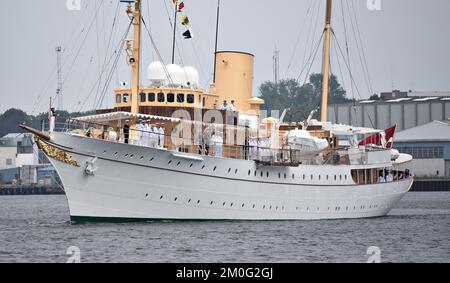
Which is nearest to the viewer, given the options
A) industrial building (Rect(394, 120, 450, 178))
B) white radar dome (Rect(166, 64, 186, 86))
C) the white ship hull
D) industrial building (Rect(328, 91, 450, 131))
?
the white ship hull

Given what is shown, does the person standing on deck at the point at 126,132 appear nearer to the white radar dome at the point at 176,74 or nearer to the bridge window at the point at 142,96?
the bridge window at the point at 142,96

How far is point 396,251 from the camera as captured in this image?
40.1m

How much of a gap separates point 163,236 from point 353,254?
8119 millimetres

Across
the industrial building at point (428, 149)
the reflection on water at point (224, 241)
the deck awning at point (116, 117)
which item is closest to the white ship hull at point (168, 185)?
the reflection on water at point (224, 241)

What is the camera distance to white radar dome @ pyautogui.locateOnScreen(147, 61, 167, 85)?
2074 inches

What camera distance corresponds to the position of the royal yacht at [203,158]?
149ft

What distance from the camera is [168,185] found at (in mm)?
46375

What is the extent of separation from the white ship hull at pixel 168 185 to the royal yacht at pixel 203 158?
0.15 ft

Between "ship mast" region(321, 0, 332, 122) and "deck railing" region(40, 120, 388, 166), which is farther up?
"ship mast" region(321, 0, 332, 122)

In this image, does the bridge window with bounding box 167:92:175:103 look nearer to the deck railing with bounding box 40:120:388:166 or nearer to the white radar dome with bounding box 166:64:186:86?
the white radar dome with bounding box 166:64:186:86

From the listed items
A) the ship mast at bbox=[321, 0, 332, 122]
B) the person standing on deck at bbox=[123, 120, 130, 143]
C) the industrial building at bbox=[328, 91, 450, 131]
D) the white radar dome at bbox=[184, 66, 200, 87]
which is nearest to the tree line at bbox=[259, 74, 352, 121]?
the industrial building at bbox=[328, 91, 450, 131]

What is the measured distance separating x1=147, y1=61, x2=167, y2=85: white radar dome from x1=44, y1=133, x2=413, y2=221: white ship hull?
671 centimetres
